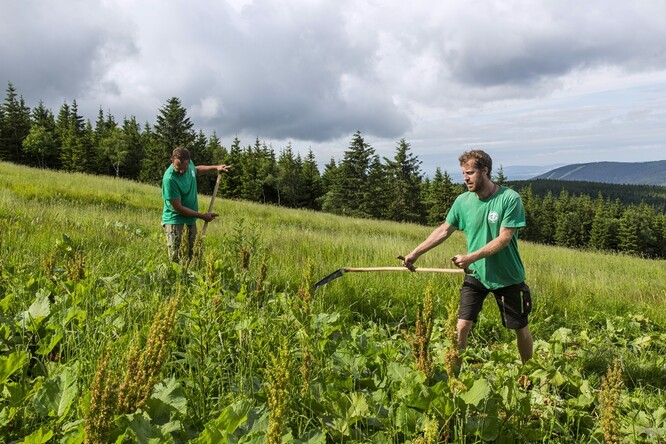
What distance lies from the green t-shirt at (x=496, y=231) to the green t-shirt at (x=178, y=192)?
3914mm

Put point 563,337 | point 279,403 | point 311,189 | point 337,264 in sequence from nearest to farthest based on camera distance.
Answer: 1. point 279,403
2. point 563,337
3. point 337,264
4. point 311,189

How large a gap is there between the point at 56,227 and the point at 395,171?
51.2 metres

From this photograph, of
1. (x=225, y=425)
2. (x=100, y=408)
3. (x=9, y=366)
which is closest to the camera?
(x=100, y=408)

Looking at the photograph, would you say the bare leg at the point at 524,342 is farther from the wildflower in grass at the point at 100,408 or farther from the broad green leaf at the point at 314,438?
the wildflower in grass at the point at 100,408

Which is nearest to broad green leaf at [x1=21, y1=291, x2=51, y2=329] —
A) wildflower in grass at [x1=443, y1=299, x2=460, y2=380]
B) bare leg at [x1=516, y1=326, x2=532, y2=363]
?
wildflower in grass at [x1=443, y1=299, x2=460, y2=380]

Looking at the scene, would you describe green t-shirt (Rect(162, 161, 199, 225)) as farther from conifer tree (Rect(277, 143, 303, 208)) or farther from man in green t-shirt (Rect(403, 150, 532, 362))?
conifer tree (Rect(277, 143, 303, 208))

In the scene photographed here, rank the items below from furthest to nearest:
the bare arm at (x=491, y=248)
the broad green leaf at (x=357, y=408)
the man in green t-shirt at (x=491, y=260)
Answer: the man in green t-shirt at (x=491, y=260)
the bare arm at (x=491, y=248)
the broad green leaf at (x=357, y=408)

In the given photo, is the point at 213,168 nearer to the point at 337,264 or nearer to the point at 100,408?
the point at 337,264

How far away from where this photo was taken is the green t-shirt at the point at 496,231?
4.05m

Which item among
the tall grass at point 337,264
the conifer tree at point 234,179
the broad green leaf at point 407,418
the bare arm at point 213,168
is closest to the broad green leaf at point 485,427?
the broad green leaf at point 407,418

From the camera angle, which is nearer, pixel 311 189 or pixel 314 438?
pixel 314 438

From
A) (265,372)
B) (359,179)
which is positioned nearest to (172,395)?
(265,372)

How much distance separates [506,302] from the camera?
4.29m

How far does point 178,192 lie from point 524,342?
15.5 feet
